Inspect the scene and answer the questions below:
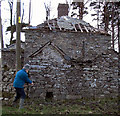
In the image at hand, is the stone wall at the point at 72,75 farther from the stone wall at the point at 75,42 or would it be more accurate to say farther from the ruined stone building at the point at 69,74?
the stone wall at the point at 75,42

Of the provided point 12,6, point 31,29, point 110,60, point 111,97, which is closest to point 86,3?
point 12,6

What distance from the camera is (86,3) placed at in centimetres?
1892

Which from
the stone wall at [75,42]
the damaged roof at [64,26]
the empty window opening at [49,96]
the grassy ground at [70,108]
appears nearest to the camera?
the grassy ground at [70,108]

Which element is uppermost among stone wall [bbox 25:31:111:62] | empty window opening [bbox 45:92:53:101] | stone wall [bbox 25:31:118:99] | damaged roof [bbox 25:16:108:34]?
damaged roof [bbox 25:16:108:34]

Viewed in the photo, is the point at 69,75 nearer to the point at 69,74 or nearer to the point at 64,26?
the point at 69,74

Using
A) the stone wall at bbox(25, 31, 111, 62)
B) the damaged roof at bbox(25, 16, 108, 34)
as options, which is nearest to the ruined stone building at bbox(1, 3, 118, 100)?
the stone wall at bbox(25, 31, 111, 62)

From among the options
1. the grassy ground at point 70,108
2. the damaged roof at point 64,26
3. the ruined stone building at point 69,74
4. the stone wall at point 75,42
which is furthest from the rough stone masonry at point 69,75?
the damaged roof at point 64,26

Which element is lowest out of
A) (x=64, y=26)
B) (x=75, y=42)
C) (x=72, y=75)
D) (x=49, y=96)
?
(x=49, y=96)

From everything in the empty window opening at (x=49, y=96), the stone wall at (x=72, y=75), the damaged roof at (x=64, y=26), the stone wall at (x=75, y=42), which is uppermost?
the damaged roof at (x=64, y=26)

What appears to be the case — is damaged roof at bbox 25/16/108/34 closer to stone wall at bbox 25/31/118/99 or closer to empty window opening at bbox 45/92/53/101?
stone wall at bbox 25/31/118/99

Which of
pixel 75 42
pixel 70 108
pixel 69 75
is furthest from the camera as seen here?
pixel 75 42

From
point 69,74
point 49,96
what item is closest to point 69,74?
point 69,74

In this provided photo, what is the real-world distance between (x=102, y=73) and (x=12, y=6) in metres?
15.6

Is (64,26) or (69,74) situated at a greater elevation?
(64,26)
